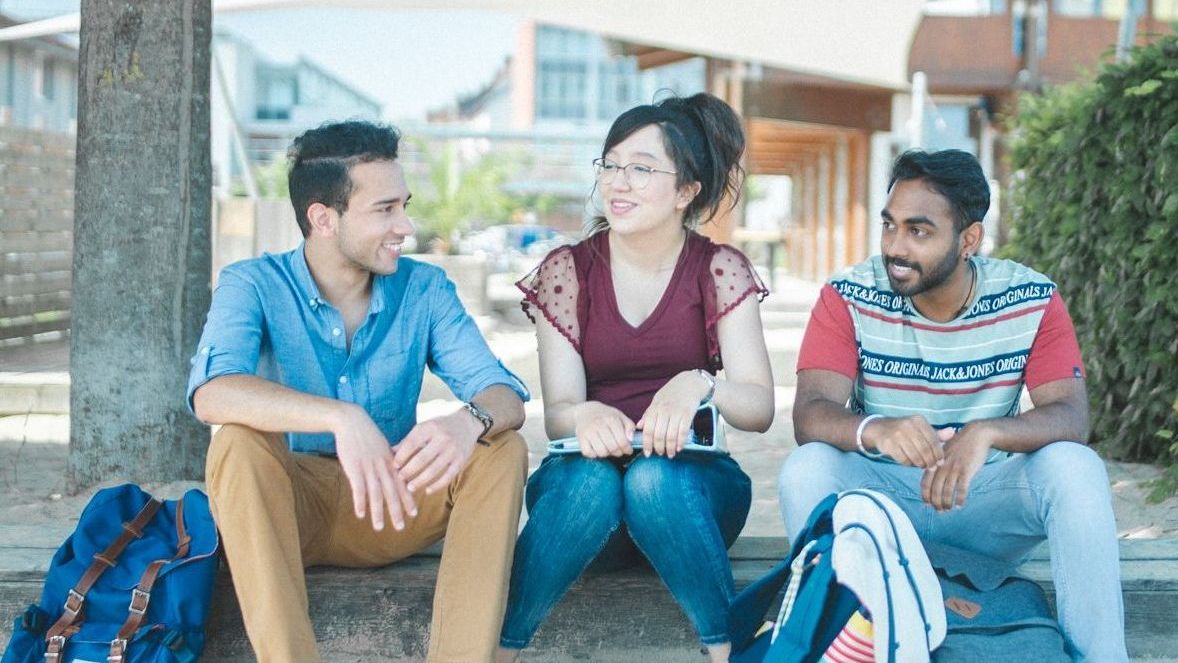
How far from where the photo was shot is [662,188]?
322cm

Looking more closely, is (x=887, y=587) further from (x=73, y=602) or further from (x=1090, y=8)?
(x=1090, y=8)

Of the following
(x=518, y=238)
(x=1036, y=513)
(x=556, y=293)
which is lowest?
(x=1036, y=513)

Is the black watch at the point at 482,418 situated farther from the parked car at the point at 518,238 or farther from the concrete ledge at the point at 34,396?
the parked car at the point at 518,238

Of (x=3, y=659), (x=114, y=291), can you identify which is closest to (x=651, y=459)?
(x=3, y=659)

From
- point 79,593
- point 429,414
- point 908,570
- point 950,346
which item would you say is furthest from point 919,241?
point 429,414

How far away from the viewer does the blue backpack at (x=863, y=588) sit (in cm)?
253

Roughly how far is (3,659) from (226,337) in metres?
0.84

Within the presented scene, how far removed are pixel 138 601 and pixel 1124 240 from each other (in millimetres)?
3935

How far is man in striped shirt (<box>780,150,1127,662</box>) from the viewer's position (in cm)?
295

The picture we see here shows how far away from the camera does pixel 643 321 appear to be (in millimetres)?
3246

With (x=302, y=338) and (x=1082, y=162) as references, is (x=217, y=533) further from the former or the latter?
(x=1082, y=162)

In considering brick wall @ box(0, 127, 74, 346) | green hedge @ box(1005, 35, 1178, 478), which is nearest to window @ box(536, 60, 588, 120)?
brick wall @ box(0, 127, 74, 346)

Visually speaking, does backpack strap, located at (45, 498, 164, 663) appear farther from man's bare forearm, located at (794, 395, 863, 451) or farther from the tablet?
man's bare forearm, located at (794, 395, 863, 451)

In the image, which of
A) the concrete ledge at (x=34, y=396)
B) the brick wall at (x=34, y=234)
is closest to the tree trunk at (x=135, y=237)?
the concrete ledge at (x=34, y=396)
